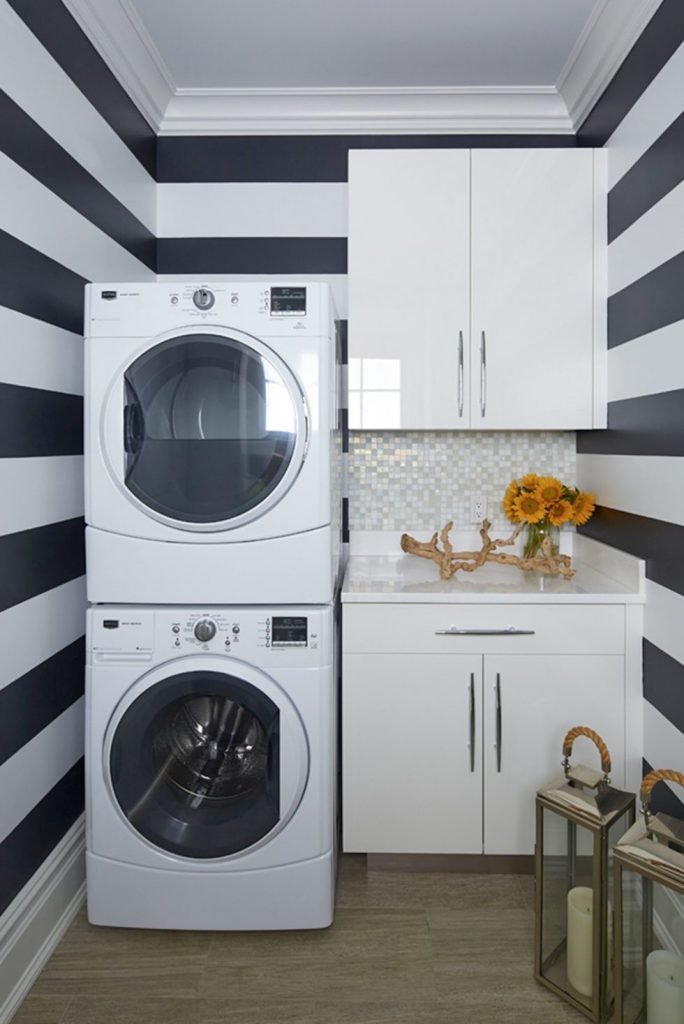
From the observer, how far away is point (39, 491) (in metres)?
1.91

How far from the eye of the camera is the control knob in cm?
195

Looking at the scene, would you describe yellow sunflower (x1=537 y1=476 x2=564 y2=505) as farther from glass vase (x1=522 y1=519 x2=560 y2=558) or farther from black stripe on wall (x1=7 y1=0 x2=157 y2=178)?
black stripe on wall (x1=7 y1=0 x2=157 y2=178)

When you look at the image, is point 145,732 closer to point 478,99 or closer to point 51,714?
point 51,714

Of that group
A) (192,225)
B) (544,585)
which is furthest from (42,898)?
(192,225)

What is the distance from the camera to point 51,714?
1.99m

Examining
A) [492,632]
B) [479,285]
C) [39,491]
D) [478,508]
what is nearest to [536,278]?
[479,285]

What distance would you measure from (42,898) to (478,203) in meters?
2.45

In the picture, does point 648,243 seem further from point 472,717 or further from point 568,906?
point 568,906

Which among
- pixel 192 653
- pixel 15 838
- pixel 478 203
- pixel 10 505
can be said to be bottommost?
pixel 15 838

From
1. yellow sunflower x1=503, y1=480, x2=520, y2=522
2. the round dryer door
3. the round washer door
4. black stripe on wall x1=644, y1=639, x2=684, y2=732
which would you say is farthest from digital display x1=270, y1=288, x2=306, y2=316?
black stripe on wall x1=644, y1=639, x2=684, y2=732

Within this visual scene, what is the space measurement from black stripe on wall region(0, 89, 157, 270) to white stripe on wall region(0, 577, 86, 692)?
1.07 metres

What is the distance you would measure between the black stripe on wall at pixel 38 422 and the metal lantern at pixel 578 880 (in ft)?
5.01

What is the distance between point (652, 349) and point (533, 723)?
3.76 feet

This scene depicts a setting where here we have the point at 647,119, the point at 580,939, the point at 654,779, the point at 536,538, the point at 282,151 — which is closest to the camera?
the point at 654,779
